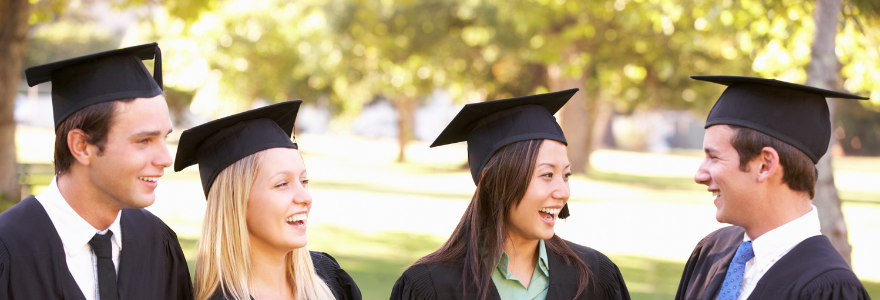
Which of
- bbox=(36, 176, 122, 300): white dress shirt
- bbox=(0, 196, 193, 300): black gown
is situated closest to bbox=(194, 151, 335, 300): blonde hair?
bbox=(0, 196, 193, 300): black gown

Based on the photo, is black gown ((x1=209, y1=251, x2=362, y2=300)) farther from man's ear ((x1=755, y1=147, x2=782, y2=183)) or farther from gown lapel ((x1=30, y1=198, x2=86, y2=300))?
man's ear ((x1=755, y1=147, x2=782, y2=183))

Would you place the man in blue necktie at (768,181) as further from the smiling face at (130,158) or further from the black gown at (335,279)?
the smiling face at (130,158)

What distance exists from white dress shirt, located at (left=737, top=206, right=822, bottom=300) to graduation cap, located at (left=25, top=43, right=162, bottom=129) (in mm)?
2484

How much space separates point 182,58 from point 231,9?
3.35 metres

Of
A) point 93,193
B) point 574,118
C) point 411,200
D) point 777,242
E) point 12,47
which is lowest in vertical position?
point 411,200

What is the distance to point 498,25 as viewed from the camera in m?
21.8

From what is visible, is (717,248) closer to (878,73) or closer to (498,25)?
(878,73)

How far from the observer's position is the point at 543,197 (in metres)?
3.16

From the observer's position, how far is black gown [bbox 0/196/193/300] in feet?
9.05

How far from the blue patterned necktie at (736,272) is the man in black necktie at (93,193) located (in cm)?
227

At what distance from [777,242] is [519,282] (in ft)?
3.38

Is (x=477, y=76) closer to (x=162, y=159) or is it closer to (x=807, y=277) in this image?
(x=162, y=159)

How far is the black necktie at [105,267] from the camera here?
2906mm

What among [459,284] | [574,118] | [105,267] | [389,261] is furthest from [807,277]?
[574,118]
